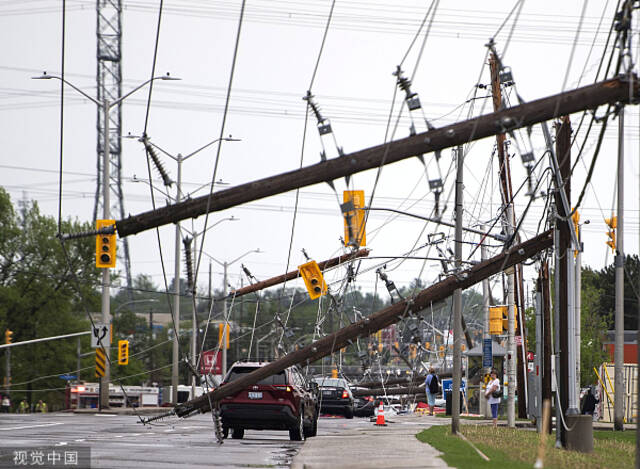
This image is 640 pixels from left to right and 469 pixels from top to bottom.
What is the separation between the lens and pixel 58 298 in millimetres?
77688

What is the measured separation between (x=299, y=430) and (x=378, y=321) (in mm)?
2959

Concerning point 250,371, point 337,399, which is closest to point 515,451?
point 250,371

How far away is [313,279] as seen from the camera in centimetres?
3359

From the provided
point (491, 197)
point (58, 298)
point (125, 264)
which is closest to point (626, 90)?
point (491, 197)

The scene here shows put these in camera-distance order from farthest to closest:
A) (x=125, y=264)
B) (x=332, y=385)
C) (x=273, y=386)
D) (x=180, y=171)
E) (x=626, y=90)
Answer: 1. (x=125, y=264)
2. (x=180, y=171)
3. (x=332, y=385)
4. (x=273, y=386)
5. (x=626, y=90)

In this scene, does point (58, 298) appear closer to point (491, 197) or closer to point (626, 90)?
point (491, 197)

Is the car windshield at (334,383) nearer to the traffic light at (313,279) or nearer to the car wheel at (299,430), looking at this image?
the traffic light at (313,279)

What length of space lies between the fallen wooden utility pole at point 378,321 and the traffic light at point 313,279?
901 centimetres

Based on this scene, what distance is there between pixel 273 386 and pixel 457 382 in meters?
4.84

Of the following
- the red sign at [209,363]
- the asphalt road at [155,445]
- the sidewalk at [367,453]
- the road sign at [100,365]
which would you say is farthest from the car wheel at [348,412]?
the sidewalk at [367,453]

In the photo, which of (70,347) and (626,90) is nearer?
(626,90)

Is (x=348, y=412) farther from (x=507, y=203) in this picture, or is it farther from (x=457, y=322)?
(x=457, y=322)

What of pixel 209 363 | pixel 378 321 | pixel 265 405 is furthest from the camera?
pixel 209 363

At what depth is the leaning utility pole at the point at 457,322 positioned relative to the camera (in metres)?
23.7
